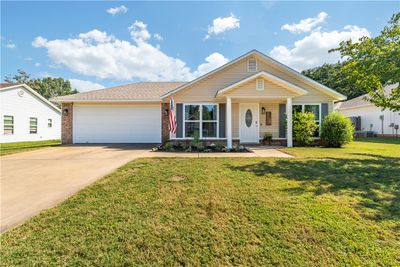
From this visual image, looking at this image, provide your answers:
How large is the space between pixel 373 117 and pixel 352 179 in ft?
77.8

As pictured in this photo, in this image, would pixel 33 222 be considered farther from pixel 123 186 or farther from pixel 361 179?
pixel 361 179

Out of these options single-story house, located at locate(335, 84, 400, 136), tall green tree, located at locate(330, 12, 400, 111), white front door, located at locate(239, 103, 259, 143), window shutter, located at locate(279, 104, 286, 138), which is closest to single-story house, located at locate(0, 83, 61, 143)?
white front door, located at locate(239, 103, 259, 143)

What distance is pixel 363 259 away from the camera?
244cm

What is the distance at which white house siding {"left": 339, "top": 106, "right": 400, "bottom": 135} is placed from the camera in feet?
65.8

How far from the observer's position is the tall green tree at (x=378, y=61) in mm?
7594

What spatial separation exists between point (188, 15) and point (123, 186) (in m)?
11.7

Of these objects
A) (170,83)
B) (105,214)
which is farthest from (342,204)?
(170,83)

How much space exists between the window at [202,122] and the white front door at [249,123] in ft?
5.52

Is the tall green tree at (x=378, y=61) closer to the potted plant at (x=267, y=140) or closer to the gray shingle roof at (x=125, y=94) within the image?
the potted plant at (x=267, y=140)

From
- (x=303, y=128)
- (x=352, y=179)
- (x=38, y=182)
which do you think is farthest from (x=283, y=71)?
(x=38, y=182)

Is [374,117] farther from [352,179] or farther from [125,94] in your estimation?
[125,94]

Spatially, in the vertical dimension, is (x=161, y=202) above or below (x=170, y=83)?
below

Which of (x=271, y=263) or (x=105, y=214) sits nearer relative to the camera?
(x=271, y=263)

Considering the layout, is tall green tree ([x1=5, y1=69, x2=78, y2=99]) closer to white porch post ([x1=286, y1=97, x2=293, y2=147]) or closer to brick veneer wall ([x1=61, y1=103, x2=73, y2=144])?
brick veneer wall ([x1=61, y1=103, x2=73, y2=144])
